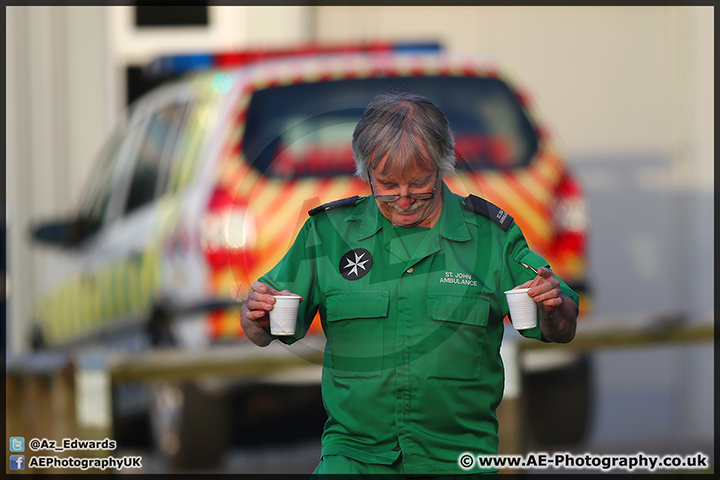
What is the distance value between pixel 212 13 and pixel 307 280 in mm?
6412

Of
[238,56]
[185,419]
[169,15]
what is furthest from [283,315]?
[169,15]

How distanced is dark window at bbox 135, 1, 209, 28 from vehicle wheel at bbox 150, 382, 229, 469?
4.56 m

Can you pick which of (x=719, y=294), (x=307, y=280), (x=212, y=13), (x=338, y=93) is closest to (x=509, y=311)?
(x=307, y=280)

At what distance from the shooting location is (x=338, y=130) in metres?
1.94

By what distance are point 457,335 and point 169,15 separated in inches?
266

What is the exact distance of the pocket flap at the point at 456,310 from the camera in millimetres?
1546

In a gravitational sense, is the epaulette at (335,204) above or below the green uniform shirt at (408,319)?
above

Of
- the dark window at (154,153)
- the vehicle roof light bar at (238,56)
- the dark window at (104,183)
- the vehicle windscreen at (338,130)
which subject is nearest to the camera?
the vehicle windscreen at (338,130)

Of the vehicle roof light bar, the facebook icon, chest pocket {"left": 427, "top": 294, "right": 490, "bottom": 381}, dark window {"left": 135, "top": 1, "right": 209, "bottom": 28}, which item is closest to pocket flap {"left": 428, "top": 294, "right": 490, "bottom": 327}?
chest pocket {"left": 427, "top": 294, "right": 490, "bottom": 381}

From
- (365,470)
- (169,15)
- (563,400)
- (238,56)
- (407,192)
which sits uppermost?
(169,15)

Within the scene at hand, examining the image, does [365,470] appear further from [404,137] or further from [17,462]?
[17,462]

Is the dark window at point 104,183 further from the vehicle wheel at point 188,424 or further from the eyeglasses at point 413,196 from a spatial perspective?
the eyeglasses at point 413,196

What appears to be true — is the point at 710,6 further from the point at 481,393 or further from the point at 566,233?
the point at 481,393

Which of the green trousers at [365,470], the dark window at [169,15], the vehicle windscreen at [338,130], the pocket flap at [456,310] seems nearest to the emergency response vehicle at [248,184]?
the vehicle windscreen at [338,130]
